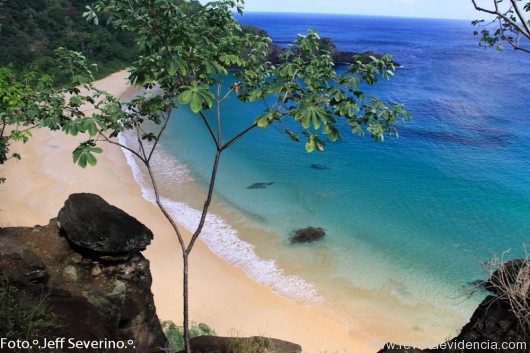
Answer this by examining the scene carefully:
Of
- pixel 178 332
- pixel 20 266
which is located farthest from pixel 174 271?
pixel 20 266

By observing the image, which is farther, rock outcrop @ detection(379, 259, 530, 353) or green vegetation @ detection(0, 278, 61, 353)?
rock outcrop @ detection(379, 259, 530, 353)

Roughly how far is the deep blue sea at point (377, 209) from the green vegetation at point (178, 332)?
160 inches

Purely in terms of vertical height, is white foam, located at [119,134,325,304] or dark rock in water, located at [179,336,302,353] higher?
dark rock in water, located at [179,336,302,353]

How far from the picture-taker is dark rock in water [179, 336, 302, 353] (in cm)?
833

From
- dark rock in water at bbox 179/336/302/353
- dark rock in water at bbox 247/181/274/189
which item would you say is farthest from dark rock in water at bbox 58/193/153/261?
dark rock in water at bbox 247/181/274/189

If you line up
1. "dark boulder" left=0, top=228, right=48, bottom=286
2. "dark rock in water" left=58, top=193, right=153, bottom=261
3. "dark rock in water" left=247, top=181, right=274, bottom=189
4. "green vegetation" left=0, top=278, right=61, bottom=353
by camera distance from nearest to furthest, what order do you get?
"green vegetation" left=0, top=278, right=61, bottom=353 < "dark boulder" left=0, top=228, right=48, bottom=286 < "dark rock in water" left=58, top=193, right=153, bottom=261 < "dark rock in water" left=247, top=181, right=274, bottom=189

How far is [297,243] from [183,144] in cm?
1787

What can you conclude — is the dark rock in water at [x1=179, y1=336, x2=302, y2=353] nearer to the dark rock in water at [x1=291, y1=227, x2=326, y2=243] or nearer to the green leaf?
the green leaf

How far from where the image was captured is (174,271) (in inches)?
634

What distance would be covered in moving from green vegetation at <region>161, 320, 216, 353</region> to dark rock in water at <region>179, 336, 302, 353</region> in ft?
4.94

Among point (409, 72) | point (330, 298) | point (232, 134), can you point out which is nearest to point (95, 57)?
point (232, 134)

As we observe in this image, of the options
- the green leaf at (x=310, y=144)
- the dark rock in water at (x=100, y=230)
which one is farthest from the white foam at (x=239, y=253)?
the green leaf at (x=310, y=144)

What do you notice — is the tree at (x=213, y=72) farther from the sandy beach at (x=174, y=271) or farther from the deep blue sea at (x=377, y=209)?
the sandy beach at (x=174, y=271)

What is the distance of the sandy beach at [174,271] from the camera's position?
44.6 ft
